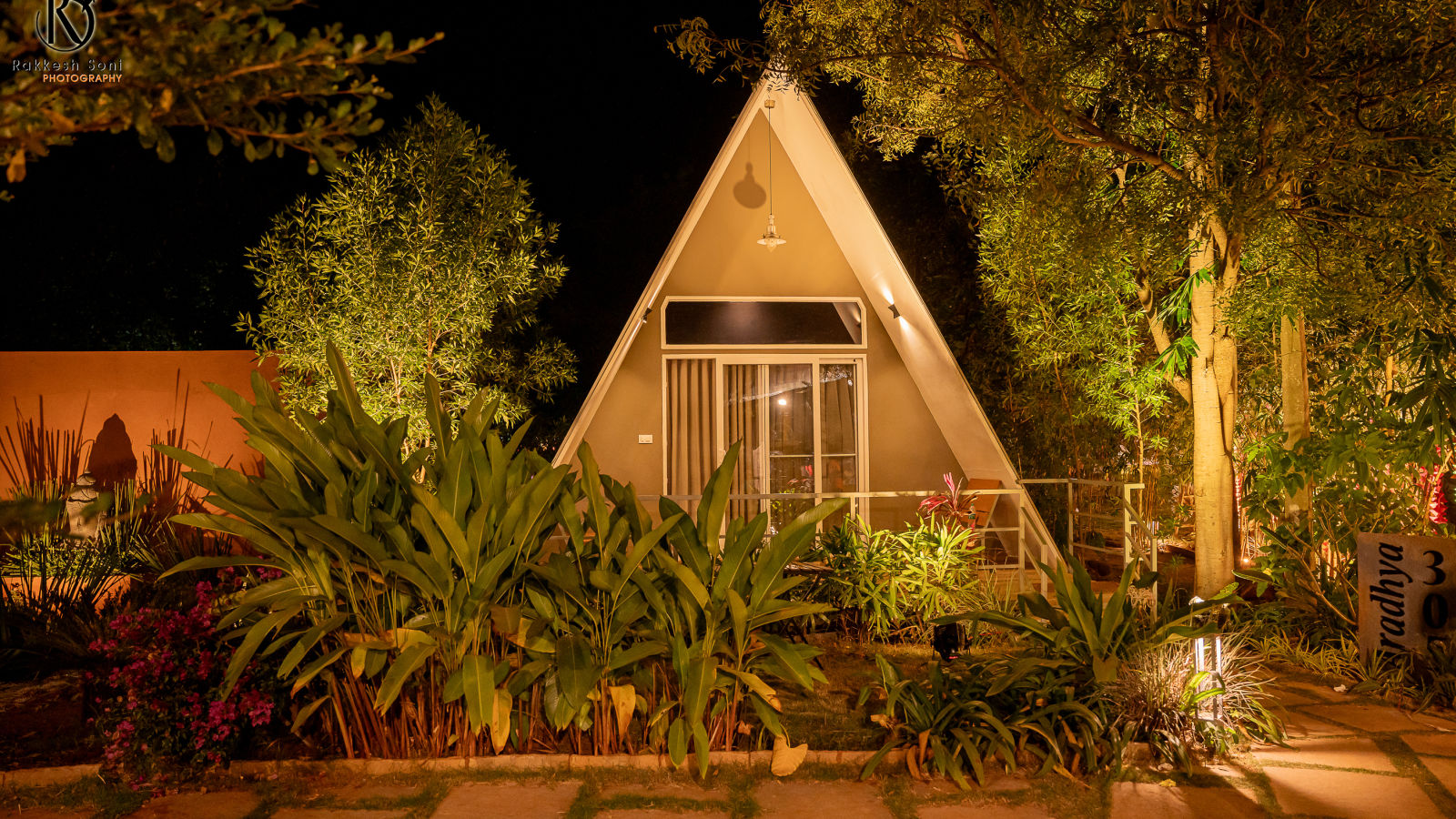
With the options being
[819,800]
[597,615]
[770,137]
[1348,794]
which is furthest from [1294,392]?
[597,615]

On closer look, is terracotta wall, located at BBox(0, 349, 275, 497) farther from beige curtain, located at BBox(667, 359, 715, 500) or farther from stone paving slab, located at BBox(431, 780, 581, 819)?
stone paving slab, located at BBox(431, 780, 581, 819)

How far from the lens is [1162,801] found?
3.72 metres

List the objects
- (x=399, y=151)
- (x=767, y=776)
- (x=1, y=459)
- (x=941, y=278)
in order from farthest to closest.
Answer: (x=941, y=278), (x=399, y=151), (x=1, y=459), (x=767, y=776)

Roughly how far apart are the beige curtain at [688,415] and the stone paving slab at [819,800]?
5.59 meters

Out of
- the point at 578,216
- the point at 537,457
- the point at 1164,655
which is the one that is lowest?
the point at 1164,655

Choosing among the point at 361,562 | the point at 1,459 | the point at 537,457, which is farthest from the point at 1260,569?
the point at 1,459

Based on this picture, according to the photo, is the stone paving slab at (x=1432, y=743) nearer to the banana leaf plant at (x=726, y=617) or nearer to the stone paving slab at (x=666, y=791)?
→ the banana leaf plant at (x=726, y=617)

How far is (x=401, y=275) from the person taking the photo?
8242mm

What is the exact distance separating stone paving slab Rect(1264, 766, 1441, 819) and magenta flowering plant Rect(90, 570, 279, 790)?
4075mm

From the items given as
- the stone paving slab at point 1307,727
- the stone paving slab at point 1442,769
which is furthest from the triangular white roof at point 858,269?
the stone paving slab at point 1442,769

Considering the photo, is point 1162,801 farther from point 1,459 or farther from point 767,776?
point 1,459

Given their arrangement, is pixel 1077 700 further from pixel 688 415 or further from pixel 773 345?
pixel 688 415

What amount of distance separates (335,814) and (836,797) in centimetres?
187

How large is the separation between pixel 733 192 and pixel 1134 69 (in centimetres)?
367
